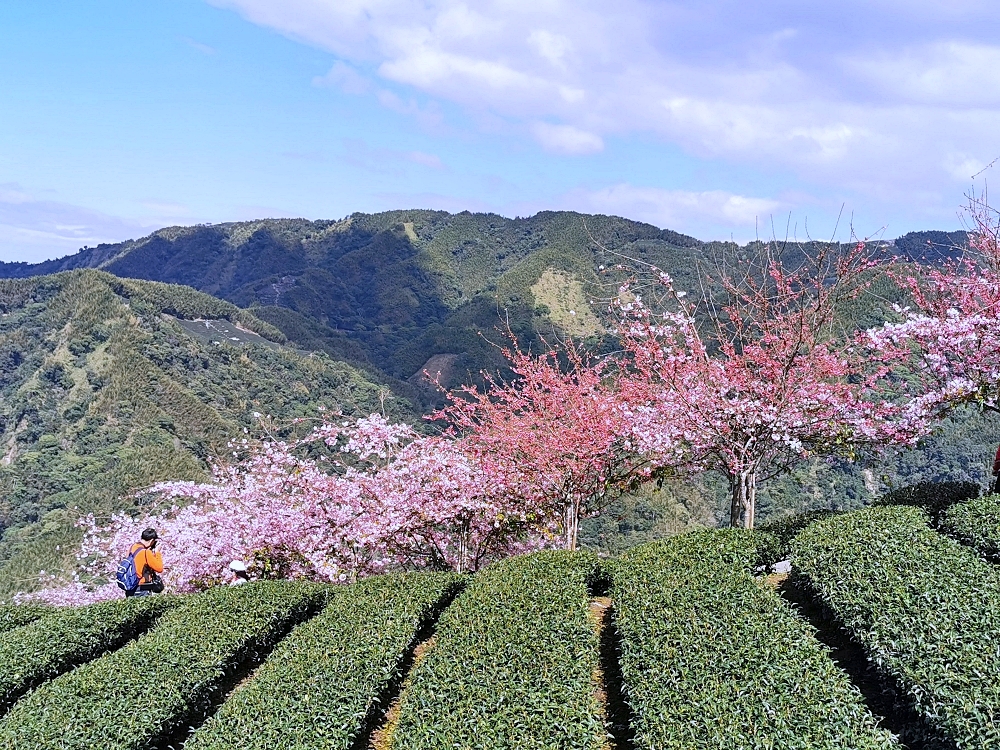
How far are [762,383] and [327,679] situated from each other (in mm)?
6273

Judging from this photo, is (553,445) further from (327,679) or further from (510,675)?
(327,679)

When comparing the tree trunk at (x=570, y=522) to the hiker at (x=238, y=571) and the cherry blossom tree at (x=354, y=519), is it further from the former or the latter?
the hiker at (x=238, y=571)

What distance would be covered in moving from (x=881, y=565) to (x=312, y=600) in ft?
20.0

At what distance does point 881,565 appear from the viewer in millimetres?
6898

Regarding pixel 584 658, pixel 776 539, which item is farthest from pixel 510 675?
pixel 776 539

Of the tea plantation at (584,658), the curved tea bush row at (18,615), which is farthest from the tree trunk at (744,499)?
the curved tea bush row at (18,615)

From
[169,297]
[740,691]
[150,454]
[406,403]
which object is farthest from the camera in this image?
[169,297]

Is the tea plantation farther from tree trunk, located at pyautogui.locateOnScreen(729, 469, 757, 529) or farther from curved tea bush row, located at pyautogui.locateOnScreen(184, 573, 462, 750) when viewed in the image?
tree trunk, located at pyautogui.locateOnScreen(729, 469, 757, 529)

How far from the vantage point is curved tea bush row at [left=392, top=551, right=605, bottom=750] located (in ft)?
17.9

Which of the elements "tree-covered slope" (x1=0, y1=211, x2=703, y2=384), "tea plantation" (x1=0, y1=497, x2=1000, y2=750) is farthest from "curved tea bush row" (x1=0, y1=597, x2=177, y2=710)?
"tree-covered slope" (x1=0, y1=211, x2=703, y2=384)

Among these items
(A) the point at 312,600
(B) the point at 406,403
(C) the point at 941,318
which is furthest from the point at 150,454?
(C) the point at 941,318

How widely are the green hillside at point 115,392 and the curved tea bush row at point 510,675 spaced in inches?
1234

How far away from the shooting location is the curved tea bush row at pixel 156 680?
607cm

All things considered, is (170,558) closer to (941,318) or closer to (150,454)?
(941,318)
